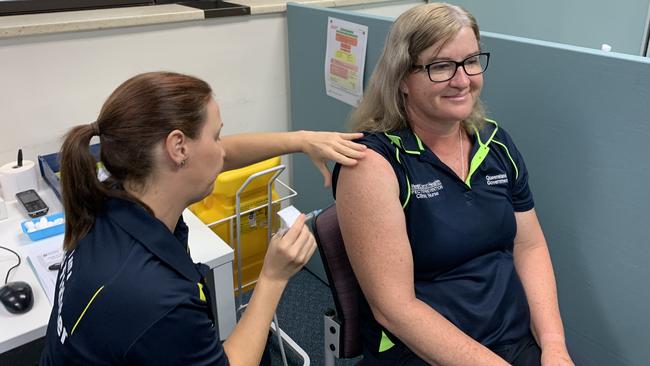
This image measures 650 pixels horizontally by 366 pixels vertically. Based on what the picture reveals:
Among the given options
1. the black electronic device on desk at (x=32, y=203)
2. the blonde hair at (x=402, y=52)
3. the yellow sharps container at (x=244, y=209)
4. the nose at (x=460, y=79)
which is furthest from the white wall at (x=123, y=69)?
the nose at (x=460, y=79)

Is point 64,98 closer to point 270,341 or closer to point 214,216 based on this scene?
point 214,216

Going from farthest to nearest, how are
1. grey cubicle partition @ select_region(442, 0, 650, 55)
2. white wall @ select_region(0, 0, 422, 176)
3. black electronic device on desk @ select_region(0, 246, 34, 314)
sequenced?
grey cubicle partition @ select_region(442, 0, 650, 55) → white wall @ select_region(0, 0, 422, 176) → black electronic device on desk @ select_region(0, 246, 34, 314)

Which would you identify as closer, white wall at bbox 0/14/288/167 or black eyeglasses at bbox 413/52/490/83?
black eyeglasses at bbox 413/52/490/83

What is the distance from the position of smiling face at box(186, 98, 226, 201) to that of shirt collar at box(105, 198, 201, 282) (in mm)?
107

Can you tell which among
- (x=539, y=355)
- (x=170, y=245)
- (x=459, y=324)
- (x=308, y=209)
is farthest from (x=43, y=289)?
(x=308, y=209)

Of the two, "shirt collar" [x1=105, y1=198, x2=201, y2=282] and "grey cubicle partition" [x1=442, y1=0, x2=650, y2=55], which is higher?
"grey cubicle partition" [x1=442, y1=0, x2=650, y2=55]

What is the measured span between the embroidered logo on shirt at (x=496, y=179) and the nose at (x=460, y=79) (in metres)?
0.24

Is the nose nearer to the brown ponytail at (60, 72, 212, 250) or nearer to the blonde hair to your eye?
the blonde hair

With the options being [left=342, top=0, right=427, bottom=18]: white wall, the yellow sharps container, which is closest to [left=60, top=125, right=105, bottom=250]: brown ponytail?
the yellow sharps container

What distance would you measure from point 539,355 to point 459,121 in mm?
610

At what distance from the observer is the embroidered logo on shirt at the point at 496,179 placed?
1.39 metres

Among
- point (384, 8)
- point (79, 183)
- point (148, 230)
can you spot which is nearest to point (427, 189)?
point (148, 230)

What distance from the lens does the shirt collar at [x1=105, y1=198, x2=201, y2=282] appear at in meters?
0.95

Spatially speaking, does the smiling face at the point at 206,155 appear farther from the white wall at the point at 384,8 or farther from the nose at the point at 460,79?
the white wall at the point at 384,8
